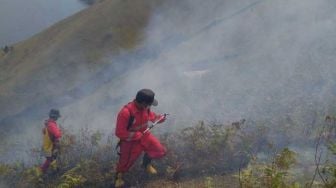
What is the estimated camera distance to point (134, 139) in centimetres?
592

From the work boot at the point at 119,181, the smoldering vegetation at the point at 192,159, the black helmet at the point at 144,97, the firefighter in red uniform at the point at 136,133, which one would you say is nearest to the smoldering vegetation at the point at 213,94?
the smoldering vegetation at the point at 192,159

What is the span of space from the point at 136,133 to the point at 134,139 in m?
0.08

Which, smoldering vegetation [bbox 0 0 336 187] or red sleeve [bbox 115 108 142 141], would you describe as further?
smoldering vegetation [bbox 0 0 336 187]

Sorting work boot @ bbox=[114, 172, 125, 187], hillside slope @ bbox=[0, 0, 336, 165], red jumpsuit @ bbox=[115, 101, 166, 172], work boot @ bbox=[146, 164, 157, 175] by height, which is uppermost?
hillside slope @ bbox=[0, 0, 336, 165]

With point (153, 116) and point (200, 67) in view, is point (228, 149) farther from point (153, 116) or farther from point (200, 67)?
point (200, 67)

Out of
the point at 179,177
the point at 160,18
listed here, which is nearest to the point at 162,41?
the point at 160,18

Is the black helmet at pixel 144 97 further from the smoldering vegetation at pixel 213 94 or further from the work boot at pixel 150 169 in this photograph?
the smoldering vegetation at pixel 213 94

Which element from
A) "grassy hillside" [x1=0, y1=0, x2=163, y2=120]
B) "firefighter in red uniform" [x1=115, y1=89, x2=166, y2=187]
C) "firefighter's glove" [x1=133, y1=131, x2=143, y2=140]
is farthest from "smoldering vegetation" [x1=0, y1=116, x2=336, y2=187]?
"grassy hillside" [x1=0, y1=0, x2=163, y2=120]

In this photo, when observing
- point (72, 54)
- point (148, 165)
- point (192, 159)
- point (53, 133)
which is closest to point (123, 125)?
point (148, 165)

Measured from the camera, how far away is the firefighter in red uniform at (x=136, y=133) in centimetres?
580

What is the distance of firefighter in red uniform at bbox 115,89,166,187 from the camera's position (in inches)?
228

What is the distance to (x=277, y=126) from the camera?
23.0 ft

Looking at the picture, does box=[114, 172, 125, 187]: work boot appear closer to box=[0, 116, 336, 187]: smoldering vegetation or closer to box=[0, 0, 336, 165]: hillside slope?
box=[0, 116, 336, 187]: smoldering vegetation

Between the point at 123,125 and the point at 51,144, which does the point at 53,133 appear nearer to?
the point at 51,144
